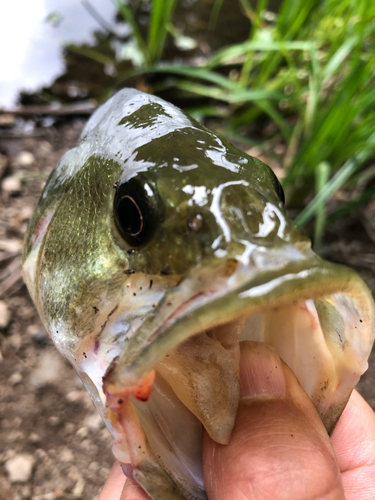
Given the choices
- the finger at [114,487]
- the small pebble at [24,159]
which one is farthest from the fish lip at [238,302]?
the small pebble at [24,159]

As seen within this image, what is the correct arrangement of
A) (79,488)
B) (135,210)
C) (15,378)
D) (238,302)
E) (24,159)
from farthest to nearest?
(24,159) → (15,378) → (79,488) → (135,210) → (238,302)

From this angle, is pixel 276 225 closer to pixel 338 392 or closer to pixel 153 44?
pixel 338 392

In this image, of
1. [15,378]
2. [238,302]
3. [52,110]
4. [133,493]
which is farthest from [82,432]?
[52,110]

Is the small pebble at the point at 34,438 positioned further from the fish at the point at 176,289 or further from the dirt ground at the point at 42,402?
the fish at the point at 176,289

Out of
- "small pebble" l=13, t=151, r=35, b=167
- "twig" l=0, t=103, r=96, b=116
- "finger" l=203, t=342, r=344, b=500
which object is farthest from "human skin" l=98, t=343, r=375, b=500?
"twig" l=0, t=103, r=96, b=116

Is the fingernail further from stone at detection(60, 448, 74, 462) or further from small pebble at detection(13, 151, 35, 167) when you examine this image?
small pebble at detection(13, 151, 35, 167)

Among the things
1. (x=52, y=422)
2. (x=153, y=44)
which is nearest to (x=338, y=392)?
(x=52, y=422)

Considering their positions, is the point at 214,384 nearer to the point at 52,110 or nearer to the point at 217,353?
the point at 217,353

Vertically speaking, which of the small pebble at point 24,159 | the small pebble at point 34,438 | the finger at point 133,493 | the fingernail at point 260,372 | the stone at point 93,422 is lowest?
the small pebble at point 34,438
